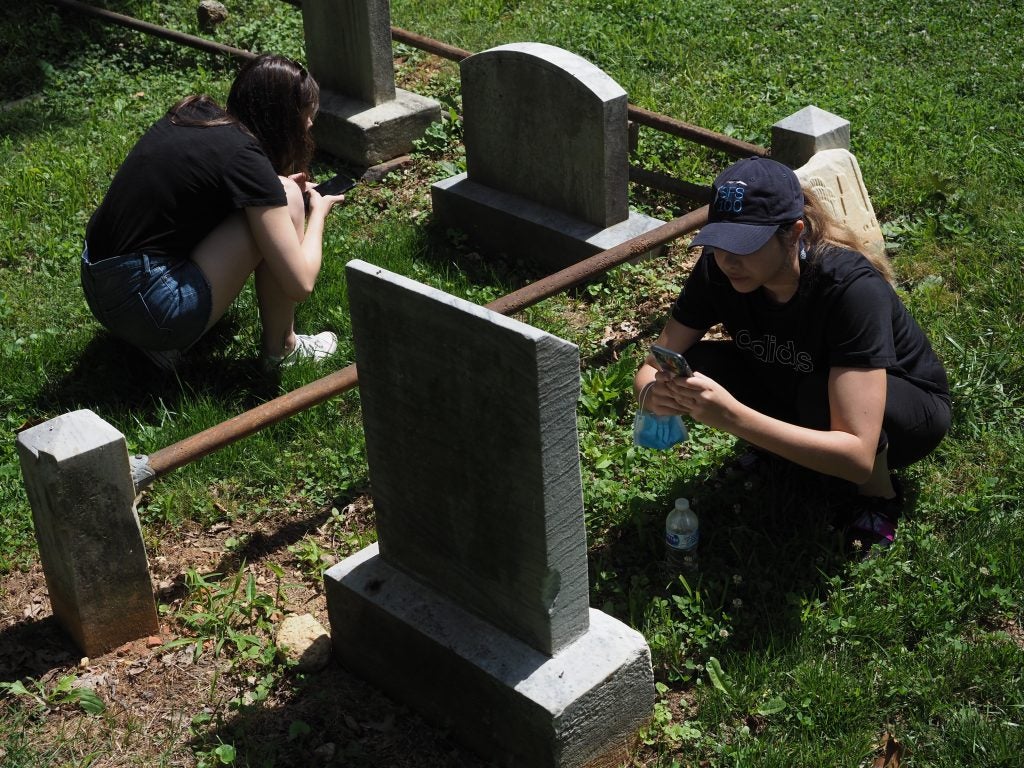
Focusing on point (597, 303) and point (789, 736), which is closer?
point (789, 736)

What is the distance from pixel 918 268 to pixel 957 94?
2.18 m

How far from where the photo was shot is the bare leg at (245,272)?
4348mm

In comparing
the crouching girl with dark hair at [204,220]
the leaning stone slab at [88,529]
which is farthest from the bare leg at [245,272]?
the leaning stone slab at [88,529]

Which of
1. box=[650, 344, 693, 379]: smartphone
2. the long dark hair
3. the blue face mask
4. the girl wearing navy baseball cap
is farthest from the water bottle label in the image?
the long dark hair

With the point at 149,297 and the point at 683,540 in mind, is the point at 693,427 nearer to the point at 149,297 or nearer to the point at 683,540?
the point at 683,540

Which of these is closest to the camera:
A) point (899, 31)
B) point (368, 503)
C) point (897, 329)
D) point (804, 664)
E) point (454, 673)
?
point (454, 673)

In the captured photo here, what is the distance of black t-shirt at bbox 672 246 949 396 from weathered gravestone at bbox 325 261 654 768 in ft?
3.35

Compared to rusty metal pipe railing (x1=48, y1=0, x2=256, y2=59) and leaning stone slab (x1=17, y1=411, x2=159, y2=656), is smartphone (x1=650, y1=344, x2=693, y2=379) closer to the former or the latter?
leaning stone slab (x1=17, y1=411, x2=159, y2=656)

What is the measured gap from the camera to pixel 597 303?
512 cm

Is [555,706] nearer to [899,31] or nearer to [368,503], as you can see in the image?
[368,503]

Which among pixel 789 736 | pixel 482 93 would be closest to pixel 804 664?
pixel 789 736

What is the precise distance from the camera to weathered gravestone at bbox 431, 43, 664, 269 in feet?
16.4

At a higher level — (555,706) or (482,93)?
(482,93)

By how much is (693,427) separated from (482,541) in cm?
159
